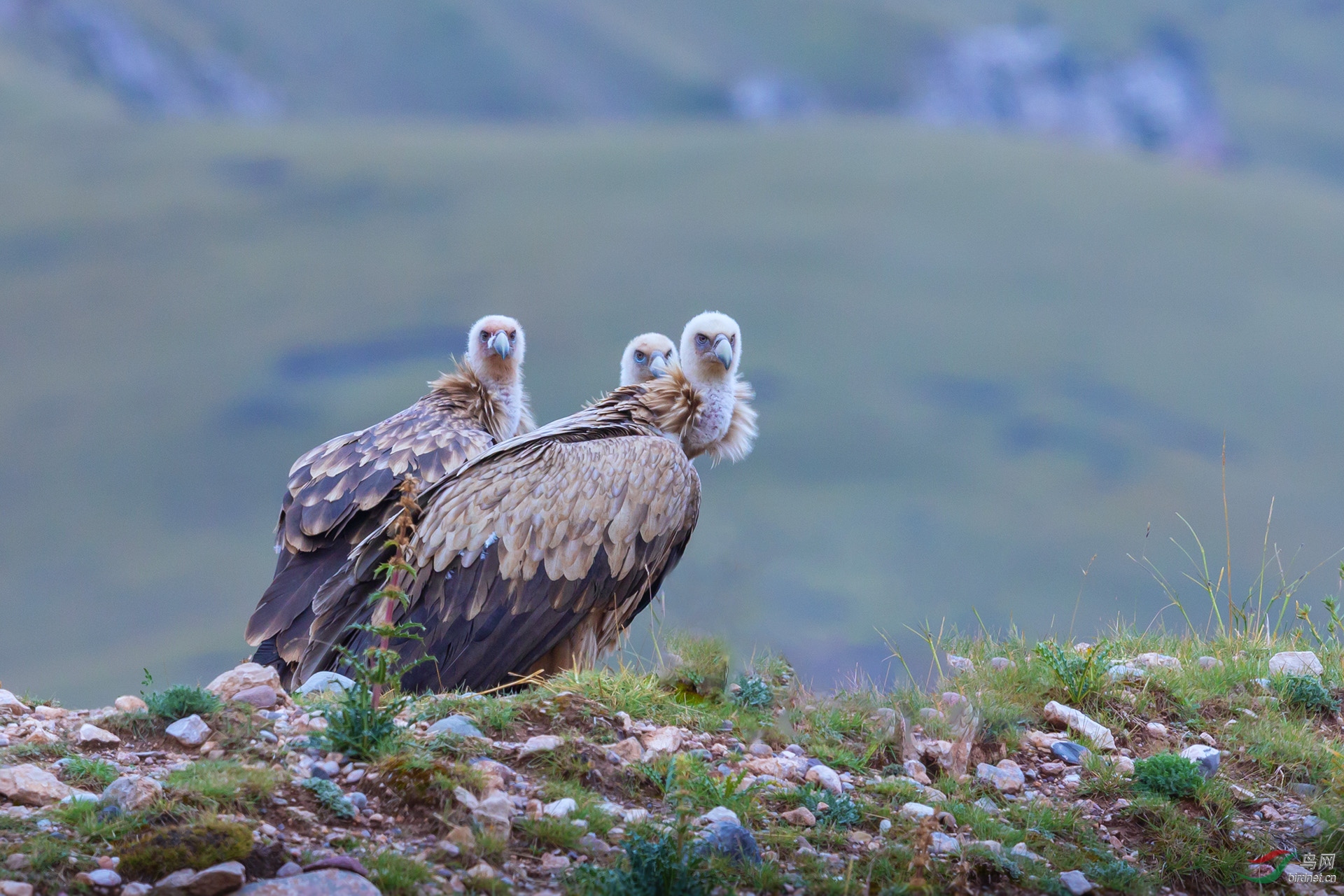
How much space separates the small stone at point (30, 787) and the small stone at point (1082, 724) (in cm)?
396

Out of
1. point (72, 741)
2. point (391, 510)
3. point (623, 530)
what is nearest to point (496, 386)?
point (391, 510)

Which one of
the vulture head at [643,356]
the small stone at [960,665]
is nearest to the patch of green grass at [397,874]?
the small stone at [960,665]

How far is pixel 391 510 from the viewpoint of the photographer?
7.54 metres

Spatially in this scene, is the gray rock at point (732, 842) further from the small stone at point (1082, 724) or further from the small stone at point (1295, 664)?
the small stone at point (1295, 664)

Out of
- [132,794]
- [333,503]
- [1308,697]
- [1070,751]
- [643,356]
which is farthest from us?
[643,356]

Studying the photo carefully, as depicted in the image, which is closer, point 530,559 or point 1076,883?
point 1076,883

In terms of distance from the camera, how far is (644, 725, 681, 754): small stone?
482cm

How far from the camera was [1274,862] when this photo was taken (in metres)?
4.55

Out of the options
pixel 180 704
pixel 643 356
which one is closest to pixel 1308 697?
pixel 180 704

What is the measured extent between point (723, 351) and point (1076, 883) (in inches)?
176

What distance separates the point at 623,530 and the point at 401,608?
Answer: 123cm

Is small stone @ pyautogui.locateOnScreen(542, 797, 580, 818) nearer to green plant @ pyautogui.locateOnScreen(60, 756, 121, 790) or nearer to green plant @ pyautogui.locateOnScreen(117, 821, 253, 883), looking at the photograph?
green plant @ pyautogui.locateOnScreen(117, 821, 253, 883)

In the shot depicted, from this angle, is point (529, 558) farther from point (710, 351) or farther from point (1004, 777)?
point (1004, 777)

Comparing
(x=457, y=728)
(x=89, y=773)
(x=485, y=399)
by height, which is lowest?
(x=457, y=728)
